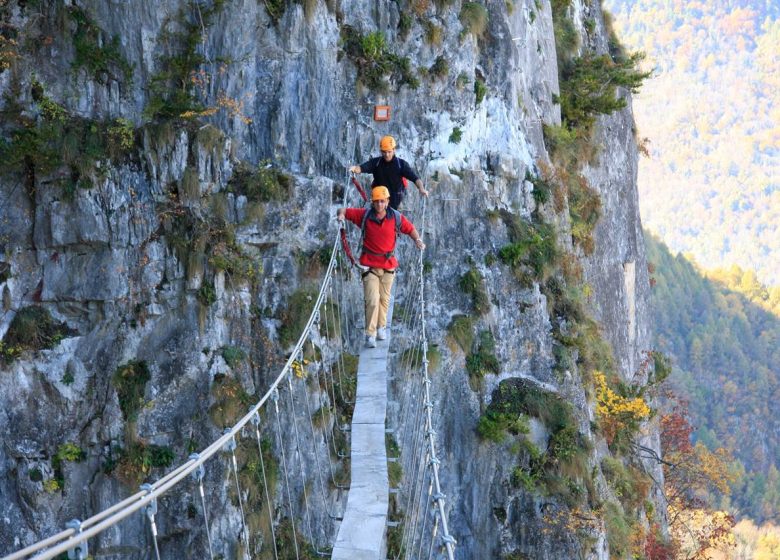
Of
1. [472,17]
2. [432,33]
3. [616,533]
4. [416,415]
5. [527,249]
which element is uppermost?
[472,17]

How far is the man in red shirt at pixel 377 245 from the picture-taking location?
5867 mm

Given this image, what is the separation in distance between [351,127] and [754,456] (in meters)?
52.9

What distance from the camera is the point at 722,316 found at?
66500 millimetres

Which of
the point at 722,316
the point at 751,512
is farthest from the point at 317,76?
the point at 722,316

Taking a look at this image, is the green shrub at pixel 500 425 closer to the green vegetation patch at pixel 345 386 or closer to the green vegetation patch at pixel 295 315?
the green vegetation patch at pixel 345 386

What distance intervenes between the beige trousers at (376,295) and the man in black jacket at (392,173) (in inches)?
50.1

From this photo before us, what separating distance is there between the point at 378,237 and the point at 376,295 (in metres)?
0.51

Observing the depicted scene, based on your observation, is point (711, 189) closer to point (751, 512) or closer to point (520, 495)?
point (751, 512)

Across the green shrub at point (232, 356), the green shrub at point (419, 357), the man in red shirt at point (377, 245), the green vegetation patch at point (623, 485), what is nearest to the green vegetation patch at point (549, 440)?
the green shrub at point (419, 357)

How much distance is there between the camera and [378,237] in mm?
5922

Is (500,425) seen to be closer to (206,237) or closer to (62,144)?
(206,237)

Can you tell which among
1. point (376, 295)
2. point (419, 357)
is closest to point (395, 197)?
point (376, 295)

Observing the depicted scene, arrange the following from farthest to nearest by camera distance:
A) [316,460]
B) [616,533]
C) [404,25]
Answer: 1. [404,25]
2. [616,533]
3. [316,460]

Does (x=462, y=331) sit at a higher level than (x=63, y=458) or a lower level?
higher
